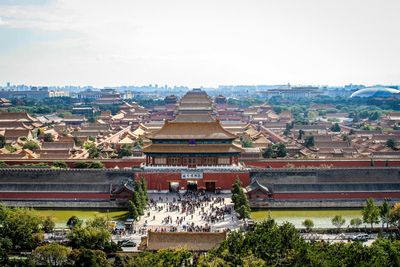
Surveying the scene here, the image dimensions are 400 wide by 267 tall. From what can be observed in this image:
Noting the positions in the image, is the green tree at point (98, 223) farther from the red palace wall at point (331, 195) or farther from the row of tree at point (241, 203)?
the red palace wall at point (331, 195)

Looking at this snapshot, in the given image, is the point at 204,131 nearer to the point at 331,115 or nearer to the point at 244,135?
the point at 244,135

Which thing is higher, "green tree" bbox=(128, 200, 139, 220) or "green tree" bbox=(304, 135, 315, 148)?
"green tree" bbox=(304, 135, 315, 148)

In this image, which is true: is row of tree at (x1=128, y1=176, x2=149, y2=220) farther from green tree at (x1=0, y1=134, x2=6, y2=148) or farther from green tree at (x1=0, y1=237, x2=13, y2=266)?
green tree at (x1=0, y1=134, x2=6, y2=148)

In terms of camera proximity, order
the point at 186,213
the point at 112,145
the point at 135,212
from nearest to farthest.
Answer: the point at 135,212
the point at 186,213
the point at 112,145

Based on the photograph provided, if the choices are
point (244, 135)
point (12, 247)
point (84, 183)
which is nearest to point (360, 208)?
point (84, 183)

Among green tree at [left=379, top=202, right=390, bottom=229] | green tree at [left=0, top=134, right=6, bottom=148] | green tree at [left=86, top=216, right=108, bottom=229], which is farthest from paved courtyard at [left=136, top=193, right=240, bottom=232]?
green tree at [left=0, top=134, right=6, bottom=148]

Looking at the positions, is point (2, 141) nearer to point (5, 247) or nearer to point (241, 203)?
point (241, 203)

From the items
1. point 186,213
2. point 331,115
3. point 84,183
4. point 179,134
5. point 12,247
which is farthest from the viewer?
point 331,115
